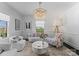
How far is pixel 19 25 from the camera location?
2.12m

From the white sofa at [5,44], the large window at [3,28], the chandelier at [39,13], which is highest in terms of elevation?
the chandelier at [39,13]

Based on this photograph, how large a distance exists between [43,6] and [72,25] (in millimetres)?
741

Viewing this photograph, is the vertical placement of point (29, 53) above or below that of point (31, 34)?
below

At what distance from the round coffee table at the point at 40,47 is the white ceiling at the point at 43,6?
0.68 m

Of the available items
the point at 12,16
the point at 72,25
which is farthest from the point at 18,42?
the point at 72,25

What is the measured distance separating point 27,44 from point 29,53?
21cm

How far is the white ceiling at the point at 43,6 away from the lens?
6.40 ft

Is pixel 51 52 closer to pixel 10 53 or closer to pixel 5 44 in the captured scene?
pixel 10 53

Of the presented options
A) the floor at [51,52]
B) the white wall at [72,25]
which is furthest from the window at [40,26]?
the white wall at [72,25]

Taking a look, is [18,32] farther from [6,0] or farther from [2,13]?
[6,0]

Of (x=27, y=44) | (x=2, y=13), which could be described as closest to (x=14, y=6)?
(x=2, y=13)

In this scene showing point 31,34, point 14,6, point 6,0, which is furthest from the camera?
point 31,34

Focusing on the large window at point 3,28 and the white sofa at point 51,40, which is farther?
the white sofa at point 51,40

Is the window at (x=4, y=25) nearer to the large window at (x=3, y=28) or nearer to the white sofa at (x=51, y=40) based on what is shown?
the large window at (x=3, y=28)
